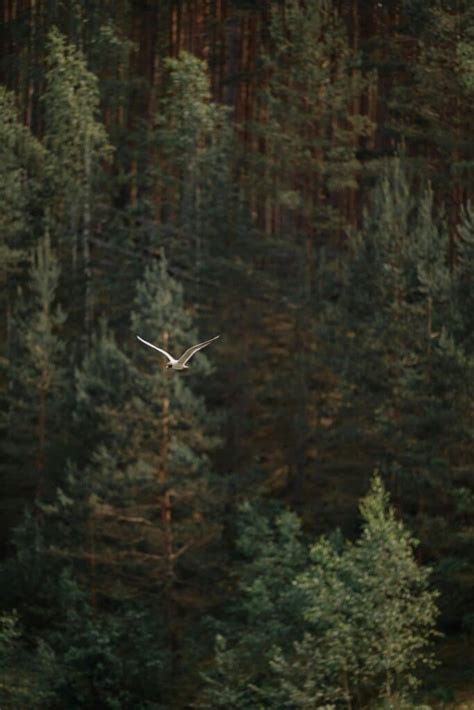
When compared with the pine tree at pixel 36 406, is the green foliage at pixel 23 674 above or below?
below

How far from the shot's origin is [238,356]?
2388 inches

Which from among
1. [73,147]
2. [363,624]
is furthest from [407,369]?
[73,147]

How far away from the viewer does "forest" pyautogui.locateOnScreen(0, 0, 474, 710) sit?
45.3 meters

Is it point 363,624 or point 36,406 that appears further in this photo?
point 36,406

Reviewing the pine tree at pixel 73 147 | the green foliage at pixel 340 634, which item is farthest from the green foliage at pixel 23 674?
the pine tree at pixel 73 147

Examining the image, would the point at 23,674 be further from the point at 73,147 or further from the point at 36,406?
the point at 73,147

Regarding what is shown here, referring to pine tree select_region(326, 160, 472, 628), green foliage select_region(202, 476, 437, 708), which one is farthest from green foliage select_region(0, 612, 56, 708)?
pine tree select_region(326, 160, 472, 628)

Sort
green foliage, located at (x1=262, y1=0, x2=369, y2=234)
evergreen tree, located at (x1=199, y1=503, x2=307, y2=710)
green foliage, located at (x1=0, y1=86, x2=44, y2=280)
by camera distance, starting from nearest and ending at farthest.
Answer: evergreen tree, located at (x1=199, y1=503, x2=307, y2=710) < green foliage, located at (x1=262, y1=0, x2=369, y2=234) < green foliage, located at (x1=0, y1=86, x2=44, y2=280)

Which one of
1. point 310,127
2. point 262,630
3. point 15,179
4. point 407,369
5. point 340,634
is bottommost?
point 262,630

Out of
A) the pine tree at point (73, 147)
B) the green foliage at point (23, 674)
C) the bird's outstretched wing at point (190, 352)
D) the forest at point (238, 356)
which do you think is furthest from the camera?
the pine tree at point (73, 147)

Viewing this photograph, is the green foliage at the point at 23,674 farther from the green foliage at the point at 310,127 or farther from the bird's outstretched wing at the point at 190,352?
the bird's outstretched wing at the point at 190,352

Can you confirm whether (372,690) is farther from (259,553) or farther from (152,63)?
(152,63)

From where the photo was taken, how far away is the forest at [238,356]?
149 feet

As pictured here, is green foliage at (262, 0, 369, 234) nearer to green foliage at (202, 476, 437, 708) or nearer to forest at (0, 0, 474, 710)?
forest at (0, 0, 474, 710)
